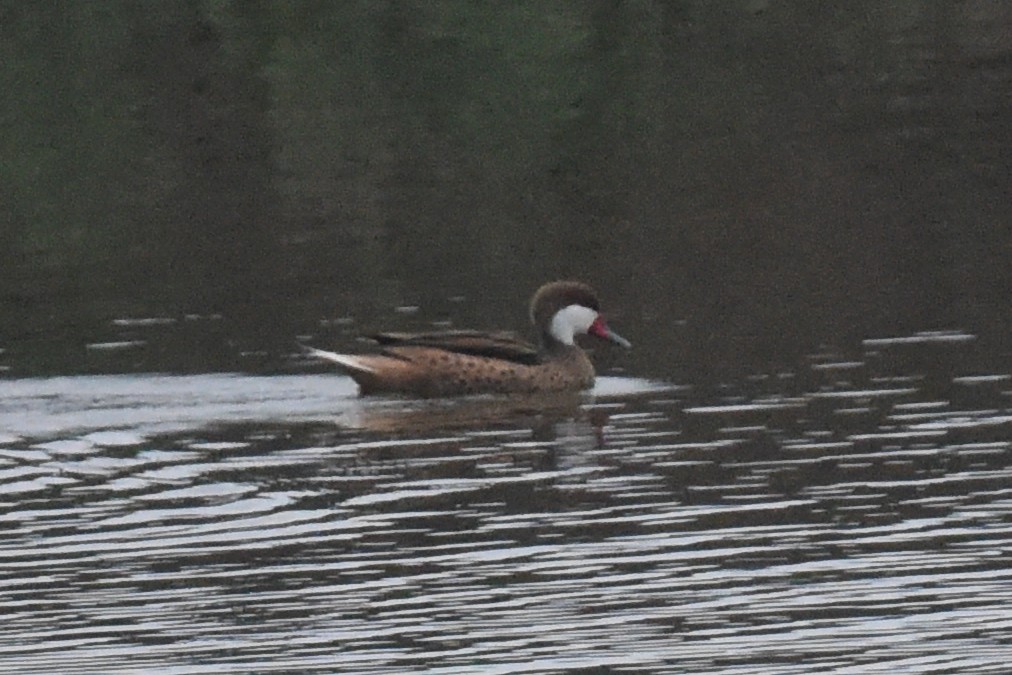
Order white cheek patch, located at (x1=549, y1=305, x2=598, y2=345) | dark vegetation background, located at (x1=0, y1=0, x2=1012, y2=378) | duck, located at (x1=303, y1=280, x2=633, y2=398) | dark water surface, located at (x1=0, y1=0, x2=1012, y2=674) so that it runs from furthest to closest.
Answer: dark vegetation background, located at (x1=0, y1=0, x2=1012, y2=378)
white cheek patch, located at (x1=549, y1=305, x2=598, y2=345)
duck, located at (x1=303, y1=280, x2=633, y2=398)
dark water surface, located at (x1=0, y1=0, x2=1012, y2=674)

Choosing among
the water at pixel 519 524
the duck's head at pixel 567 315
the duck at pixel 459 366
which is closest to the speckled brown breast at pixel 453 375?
the duck at pixel 459 366

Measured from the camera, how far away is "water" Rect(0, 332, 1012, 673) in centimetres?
1002

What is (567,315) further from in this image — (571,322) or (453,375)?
(453,375)

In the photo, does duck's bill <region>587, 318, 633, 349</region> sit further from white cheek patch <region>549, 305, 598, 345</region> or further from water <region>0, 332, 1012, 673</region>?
water <region>0, 332, 1012, 673</region>

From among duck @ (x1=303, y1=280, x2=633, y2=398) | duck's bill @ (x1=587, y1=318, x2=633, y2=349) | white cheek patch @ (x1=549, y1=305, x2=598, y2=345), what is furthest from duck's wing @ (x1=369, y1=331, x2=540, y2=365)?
duck's bill @ (x1=587, y1=318, x2=633, y2=349)

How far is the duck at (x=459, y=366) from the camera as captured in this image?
17.0 metres

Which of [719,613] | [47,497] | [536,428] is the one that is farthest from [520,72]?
[719,613]

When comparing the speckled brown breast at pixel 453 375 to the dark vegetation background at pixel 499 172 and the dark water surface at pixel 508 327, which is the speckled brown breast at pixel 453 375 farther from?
the dark vegetation background at pixel 499 172

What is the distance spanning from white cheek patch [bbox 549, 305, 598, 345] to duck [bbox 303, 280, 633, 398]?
1.06ft

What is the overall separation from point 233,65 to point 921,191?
1492 centimetres

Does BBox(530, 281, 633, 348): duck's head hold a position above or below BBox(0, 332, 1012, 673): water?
above

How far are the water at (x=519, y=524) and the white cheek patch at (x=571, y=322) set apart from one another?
0.62 metres

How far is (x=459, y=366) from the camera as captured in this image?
17.1 m

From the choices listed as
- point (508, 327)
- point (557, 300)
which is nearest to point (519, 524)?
point (557, 300)
